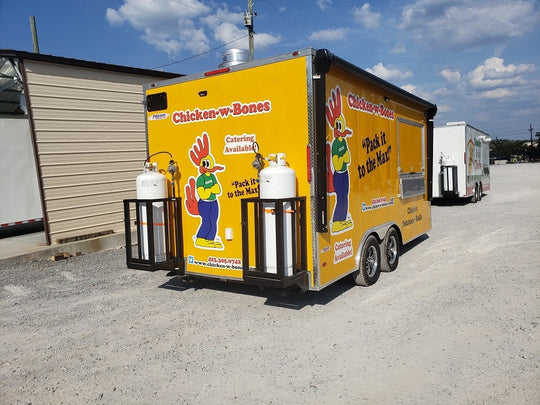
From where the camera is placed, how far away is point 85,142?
9438mm

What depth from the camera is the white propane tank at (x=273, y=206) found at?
4.40m

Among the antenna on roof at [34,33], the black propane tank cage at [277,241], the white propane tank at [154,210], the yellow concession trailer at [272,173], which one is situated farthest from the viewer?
the antenna on roof at [34,33]

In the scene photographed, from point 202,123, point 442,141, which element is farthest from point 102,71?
point 442,141

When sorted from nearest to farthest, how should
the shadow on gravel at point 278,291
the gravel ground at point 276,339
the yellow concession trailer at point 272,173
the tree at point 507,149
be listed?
the gravel ground at point 276,339 < the yellow concession trailer at point 272,173 < the shadow on gravel at point 278,291 < the tree at point 507,149

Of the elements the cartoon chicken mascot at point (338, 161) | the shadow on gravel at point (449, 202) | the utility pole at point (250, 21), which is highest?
the utility pole at point (250, 21)

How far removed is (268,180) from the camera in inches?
174

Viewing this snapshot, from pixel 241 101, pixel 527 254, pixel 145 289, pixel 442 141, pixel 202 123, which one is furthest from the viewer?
pixel 442 141

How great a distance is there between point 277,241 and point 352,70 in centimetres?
230

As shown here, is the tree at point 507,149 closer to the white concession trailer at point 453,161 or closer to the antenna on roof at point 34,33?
the white concession trailer at point 453,161

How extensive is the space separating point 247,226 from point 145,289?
236 cm

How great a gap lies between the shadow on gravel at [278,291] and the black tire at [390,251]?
2.47 ft

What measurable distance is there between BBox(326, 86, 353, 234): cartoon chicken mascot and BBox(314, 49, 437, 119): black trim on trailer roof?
31 centimetres

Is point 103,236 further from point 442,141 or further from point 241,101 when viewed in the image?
point 442,141

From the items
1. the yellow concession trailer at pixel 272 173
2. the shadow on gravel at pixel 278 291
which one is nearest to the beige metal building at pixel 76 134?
the shadow on gravel at pixel 278 291
